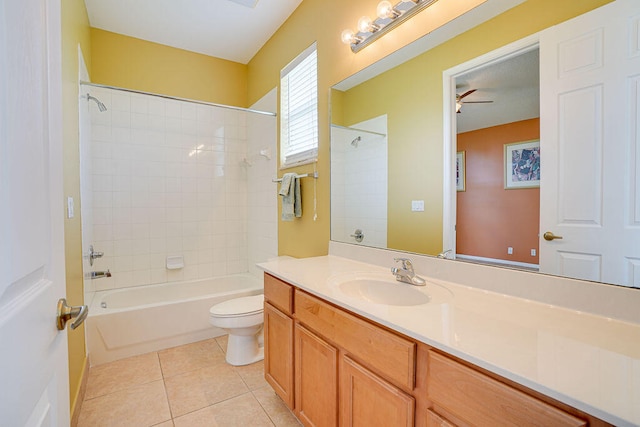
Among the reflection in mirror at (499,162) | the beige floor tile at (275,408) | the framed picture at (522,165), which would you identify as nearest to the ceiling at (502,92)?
the reflection in mirror at (499,162)

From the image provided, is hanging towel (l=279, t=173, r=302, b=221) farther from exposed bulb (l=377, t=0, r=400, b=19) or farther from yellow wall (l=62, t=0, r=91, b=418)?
yellow wall (l=62, t=0, r=91, b=418)

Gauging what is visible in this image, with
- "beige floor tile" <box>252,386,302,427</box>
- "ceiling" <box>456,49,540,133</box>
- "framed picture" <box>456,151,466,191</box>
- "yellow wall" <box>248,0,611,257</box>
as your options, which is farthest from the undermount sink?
"beige floor tile" <box>252,386,302,427</box>

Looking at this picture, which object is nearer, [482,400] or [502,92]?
[482,400]

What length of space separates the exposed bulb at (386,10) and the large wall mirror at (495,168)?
0.82 feet

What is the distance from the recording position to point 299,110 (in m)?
2.54

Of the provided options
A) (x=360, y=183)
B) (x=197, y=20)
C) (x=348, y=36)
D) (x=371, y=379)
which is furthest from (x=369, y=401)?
(x=197, y=20)

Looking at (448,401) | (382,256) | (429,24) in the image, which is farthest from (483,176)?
(448,401)

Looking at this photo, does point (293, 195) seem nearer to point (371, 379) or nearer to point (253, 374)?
point (253, 374)

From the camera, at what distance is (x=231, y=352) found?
2236mm

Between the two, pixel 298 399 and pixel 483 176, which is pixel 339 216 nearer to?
pixel 483 176

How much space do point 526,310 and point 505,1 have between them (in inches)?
47.2

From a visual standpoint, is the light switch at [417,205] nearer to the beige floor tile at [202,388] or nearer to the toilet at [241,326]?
the toilet at [241,326]

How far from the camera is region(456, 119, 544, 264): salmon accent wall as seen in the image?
1.11 metres

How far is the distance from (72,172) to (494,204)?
2.28m
